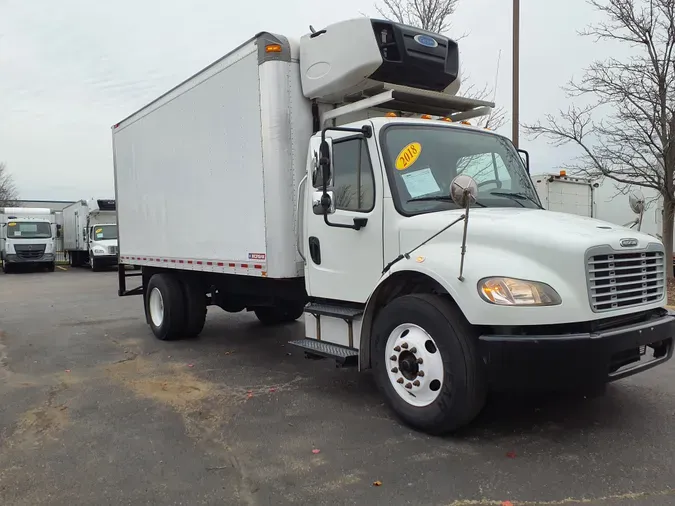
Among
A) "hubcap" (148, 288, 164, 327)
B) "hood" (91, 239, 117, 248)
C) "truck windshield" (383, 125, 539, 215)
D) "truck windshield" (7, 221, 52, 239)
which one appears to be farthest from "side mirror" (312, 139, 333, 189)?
"truck windshield" (7, 221, 52, 239)

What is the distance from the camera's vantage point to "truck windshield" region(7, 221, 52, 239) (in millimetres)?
26234

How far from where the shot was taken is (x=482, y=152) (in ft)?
16.7

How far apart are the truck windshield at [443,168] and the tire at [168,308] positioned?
4.51 meters

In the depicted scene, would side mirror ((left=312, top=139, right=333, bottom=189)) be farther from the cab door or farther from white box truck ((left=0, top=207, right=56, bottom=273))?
white box truck ((left=0, top=207, right=56, bottom=273))

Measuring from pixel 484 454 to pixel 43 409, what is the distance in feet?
12.7

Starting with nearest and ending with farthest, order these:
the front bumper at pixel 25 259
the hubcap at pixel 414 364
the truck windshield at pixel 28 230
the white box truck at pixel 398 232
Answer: the white box truck at pixel 398 232 < the hubcap at pixel 414 364 < the front bumper at pixel 25 259 < the truck windshield at pixel 28 230

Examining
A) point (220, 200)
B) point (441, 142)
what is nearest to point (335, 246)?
point (441, 142)

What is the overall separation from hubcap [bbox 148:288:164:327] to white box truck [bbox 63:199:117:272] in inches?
626

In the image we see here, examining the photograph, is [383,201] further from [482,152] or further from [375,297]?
[482,152]

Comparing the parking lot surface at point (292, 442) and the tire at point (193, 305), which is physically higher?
the tire at point (193, 305)

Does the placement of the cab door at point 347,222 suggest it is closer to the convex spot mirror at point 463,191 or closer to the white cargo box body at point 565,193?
the convex spot mirror at point 463,191

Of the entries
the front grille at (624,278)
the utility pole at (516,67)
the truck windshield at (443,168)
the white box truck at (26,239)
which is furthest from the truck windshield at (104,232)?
the front grille at (624,278)

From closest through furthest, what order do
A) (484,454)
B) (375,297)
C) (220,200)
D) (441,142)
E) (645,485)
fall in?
(645,485) → (484,454) → (375,297) → (441,142) → (220,200)

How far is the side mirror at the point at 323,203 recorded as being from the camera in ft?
15.4
